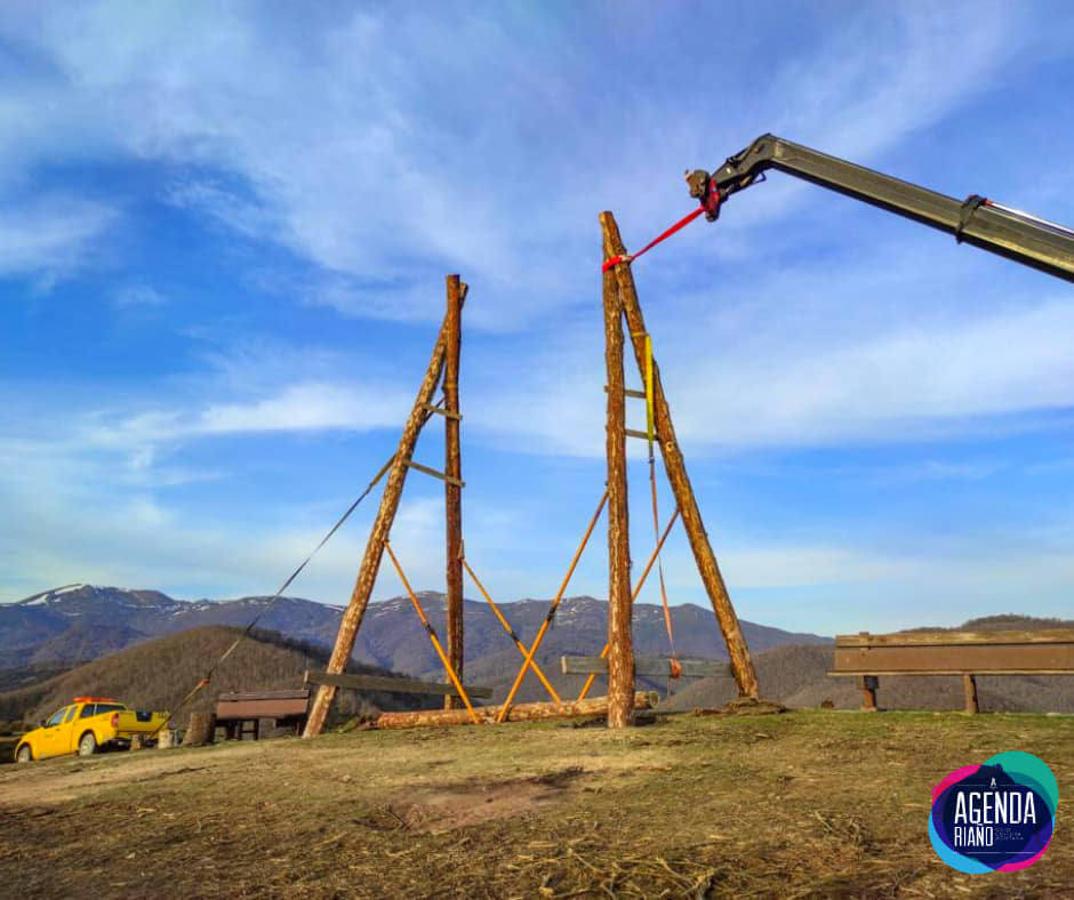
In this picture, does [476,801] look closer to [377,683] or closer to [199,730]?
[377,683]

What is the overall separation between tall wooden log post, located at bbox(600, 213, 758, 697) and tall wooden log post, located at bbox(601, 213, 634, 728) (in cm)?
49

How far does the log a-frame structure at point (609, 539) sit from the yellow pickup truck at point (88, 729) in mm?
7428

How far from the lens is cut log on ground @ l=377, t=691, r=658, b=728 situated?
13.3 metres

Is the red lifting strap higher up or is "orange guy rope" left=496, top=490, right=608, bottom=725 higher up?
the red lifting strap

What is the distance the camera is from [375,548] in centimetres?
1583

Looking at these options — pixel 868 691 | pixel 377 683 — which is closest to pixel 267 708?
pixel 377 683

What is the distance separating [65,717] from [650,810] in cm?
1951

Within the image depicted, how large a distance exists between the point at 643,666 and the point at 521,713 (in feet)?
8.62

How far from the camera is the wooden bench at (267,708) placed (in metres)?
17.6

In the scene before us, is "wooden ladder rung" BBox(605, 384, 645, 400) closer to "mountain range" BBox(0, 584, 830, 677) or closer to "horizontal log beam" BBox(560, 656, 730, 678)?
"horizontal log beam" BBox(560, 656, 730, 678)

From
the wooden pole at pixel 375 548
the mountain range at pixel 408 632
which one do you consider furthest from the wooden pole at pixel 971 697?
the mountain range at pixel 408 632

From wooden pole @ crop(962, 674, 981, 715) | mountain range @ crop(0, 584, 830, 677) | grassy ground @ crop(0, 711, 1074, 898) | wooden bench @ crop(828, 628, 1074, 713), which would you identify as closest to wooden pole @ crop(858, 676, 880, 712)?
wooden bench @ crop(828, 628, 1074, 713)

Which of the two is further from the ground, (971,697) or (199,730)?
(971,697)

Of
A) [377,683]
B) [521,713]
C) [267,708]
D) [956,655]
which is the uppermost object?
[956,655]
